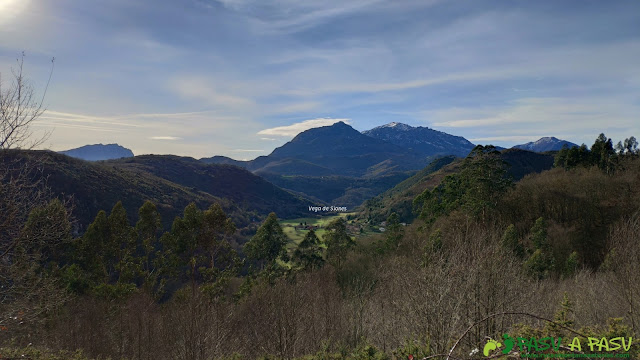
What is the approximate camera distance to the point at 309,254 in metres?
37.7

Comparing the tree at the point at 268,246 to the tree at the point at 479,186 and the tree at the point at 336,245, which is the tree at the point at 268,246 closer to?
the tree at the point at 336,245

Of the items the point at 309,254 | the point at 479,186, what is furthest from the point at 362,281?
the point at 479,186

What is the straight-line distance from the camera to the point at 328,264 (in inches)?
1534

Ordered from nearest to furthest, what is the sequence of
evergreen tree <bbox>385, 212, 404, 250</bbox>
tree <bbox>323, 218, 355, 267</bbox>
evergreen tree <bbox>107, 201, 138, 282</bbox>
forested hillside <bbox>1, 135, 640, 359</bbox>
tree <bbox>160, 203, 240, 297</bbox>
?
forested hillside <bbox>1, 135, 640, 359</bbox>
evergreen tree <bbox>107, 201, 138, 282</bbox>
tree <bbox>160, 203, 240, 297</bbox>
tree <bbox>323, 218, 355, 267</bbox>
evergreen tree <bbox>385, 212, 404, 250</bbox>

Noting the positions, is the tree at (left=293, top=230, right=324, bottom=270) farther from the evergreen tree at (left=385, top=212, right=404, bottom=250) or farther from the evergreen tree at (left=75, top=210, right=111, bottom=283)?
the evergreen tree at (left=75, top=210, right=111, bottom=283)

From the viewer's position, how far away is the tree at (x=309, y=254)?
3678 cm

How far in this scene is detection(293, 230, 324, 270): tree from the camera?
121 feet

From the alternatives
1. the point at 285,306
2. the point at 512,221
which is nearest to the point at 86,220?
the point at 285,306

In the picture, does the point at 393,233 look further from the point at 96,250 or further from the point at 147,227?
the point at 96,250

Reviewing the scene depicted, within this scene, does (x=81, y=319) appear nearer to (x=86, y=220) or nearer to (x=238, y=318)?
(x=238, y=318)

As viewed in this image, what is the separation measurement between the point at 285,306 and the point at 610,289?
19050 millimetres

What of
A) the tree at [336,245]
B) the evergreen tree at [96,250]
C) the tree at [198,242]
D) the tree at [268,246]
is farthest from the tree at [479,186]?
the evergreen tree at [96,250]

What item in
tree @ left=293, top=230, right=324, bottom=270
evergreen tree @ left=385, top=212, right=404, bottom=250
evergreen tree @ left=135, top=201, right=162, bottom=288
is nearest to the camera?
evergreen tree @ left=135, top=201, right=162, bottom=288

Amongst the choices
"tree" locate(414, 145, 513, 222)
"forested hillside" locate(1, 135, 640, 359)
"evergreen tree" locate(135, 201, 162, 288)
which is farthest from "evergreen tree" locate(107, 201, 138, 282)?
"tree" locate(414, 145, 513, 222)
